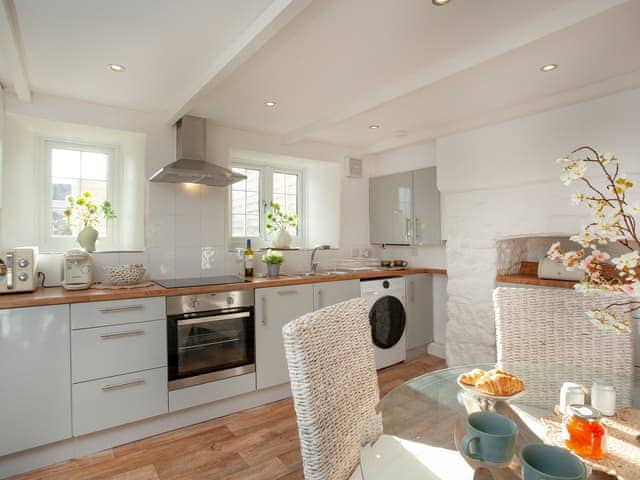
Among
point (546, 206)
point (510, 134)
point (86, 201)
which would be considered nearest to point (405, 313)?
point (546, 206)

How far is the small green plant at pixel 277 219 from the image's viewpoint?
3.79m

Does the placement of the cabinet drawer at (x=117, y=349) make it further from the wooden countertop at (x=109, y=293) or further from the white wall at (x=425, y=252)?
the white wall at (x=425, y=252)

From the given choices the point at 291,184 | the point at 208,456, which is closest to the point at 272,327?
the point at 208,456

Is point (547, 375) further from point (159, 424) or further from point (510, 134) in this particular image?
point (159, 424)

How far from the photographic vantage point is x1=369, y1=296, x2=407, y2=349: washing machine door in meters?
3.33

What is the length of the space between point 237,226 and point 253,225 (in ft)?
0.59

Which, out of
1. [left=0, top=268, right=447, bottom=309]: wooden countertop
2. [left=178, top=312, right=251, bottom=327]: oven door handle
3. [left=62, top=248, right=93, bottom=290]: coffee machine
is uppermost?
[left=62, top=248, right=93, bottom=290]: coffee machine

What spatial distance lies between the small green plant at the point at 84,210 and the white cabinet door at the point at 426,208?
279 centimetres

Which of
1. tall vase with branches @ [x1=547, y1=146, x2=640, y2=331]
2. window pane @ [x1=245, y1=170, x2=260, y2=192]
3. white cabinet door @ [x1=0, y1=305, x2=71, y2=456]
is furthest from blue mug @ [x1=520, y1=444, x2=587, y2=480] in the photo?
window pane @ [x1=245, y1=170, x2=260, y2=192]

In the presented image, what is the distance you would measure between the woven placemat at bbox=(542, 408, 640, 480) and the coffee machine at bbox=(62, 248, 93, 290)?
100 inches

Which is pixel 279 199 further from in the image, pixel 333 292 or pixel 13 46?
pixel 13 46

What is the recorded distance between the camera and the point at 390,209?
13.1 ft

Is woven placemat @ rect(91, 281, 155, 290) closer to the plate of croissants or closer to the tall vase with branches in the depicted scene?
the plate of croissants

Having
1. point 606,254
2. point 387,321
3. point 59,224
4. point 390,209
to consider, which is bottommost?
point 387,321
